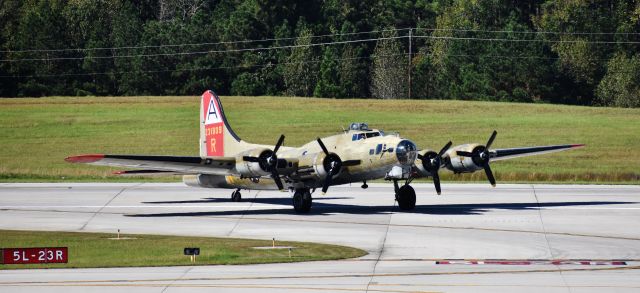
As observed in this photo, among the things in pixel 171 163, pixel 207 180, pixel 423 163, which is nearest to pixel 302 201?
pixel 423 163

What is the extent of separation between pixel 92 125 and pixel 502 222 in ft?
256

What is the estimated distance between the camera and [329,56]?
502 feet

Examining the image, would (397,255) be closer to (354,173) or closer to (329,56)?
(354,173)

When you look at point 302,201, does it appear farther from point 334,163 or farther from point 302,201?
point 334,163

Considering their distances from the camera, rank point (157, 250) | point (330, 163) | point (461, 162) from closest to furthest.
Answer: point (157, 250)
point (330, 163)
point (461, 162)

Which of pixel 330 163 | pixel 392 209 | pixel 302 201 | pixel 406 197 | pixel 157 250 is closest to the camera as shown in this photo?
pixel 157 250

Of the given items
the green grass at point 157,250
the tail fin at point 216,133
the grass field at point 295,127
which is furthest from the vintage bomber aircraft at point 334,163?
the grass field at point 295,127

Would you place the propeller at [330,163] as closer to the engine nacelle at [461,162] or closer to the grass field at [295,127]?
the engine nacelle at [461,162]

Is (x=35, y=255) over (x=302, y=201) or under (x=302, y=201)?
under

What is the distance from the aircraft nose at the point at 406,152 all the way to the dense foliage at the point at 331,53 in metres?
102

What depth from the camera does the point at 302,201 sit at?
153 feet

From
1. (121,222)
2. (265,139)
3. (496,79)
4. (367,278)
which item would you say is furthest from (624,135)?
(367,278)

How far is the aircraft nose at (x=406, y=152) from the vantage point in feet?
143

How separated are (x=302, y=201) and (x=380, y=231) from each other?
26.5 ft
